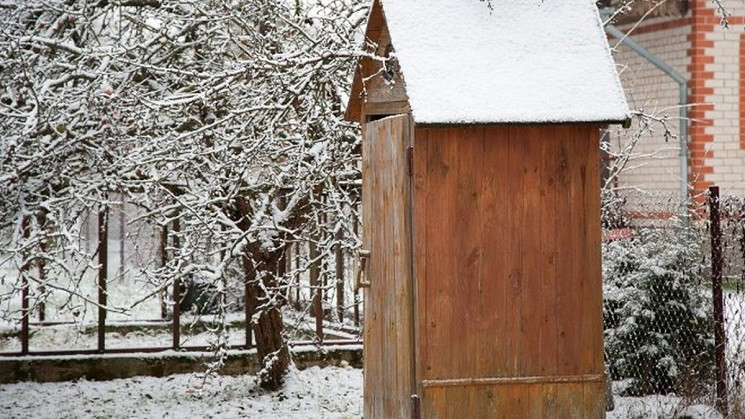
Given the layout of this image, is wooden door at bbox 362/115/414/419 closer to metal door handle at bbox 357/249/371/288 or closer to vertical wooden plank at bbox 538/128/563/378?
metal door handle at bbox 357/249/371/288

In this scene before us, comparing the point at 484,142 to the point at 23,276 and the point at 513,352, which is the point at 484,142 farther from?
the point at 23,276

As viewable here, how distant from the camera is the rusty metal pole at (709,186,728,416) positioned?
7.42m

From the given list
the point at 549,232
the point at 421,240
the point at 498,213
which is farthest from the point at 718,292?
the point at 421,240

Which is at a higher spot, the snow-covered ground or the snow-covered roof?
the snow-covered roof

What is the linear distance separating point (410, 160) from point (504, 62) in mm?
737

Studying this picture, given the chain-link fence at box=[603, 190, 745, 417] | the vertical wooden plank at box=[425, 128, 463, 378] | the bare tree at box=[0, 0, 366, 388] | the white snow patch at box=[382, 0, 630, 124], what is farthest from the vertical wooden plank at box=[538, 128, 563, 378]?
the bare tree at box=[0, 0, 366, 388]

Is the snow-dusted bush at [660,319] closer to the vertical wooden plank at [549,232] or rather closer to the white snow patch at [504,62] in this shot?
the vertical wooden plank at [549,232]

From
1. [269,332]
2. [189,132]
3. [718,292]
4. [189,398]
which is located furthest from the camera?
[269,332]

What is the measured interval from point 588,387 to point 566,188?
1.07m

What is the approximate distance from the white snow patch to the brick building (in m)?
10.1

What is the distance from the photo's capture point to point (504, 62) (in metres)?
5.95

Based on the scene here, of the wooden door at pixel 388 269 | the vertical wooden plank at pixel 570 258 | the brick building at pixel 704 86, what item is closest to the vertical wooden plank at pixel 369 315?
the wooden door at pixel 388 269

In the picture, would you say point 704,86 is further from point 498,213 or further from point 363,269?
point 498,213

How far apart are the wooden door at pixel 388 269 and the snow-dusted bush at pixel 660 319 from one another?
7.73ft
